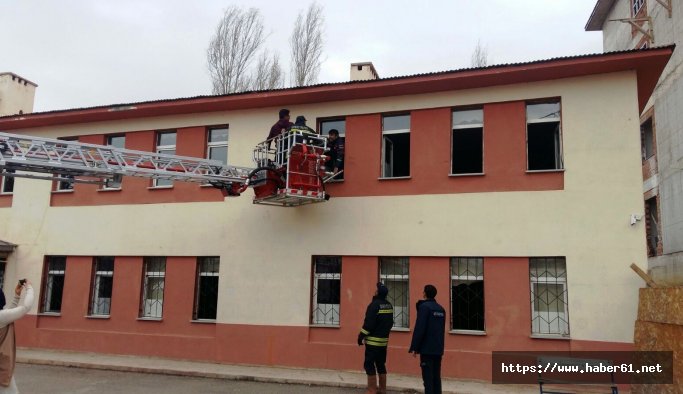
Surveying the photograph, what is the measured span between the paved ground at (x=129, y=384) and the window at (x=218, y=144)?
209 inches

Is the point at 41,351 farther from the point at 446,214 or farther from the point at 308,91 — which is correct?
the point at 446,214

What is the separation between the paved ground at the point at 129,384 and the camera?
972 centimetres

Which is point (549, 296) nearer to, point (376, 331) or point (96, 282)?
point (376, 331)

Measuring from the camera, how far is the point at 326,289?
1214 cm

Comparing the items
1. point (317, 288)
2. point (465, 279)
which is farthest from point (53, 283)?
point (465, 279)

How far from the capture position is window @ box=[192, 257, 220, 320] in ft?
42.7

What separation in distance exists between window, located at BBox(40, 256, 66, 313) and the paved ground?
327 centimetres

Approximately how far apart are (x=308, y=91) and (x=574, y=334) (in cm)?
734

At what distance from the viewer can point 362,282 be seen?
11727 millimetres

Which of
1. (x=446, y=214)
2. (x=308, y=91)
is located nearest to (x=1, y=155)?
(x=308, y=91)

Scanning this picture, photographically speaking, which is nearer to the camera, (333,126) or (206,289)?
(333,126)

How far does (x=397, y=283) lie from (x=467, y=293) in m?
1.48

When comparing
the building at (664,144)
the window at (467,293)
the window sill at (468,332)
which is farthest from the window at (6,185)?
the building at (664,144)

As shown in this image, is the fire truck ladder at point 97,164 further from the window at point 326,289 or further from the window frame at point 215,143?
the window at point 326,289
